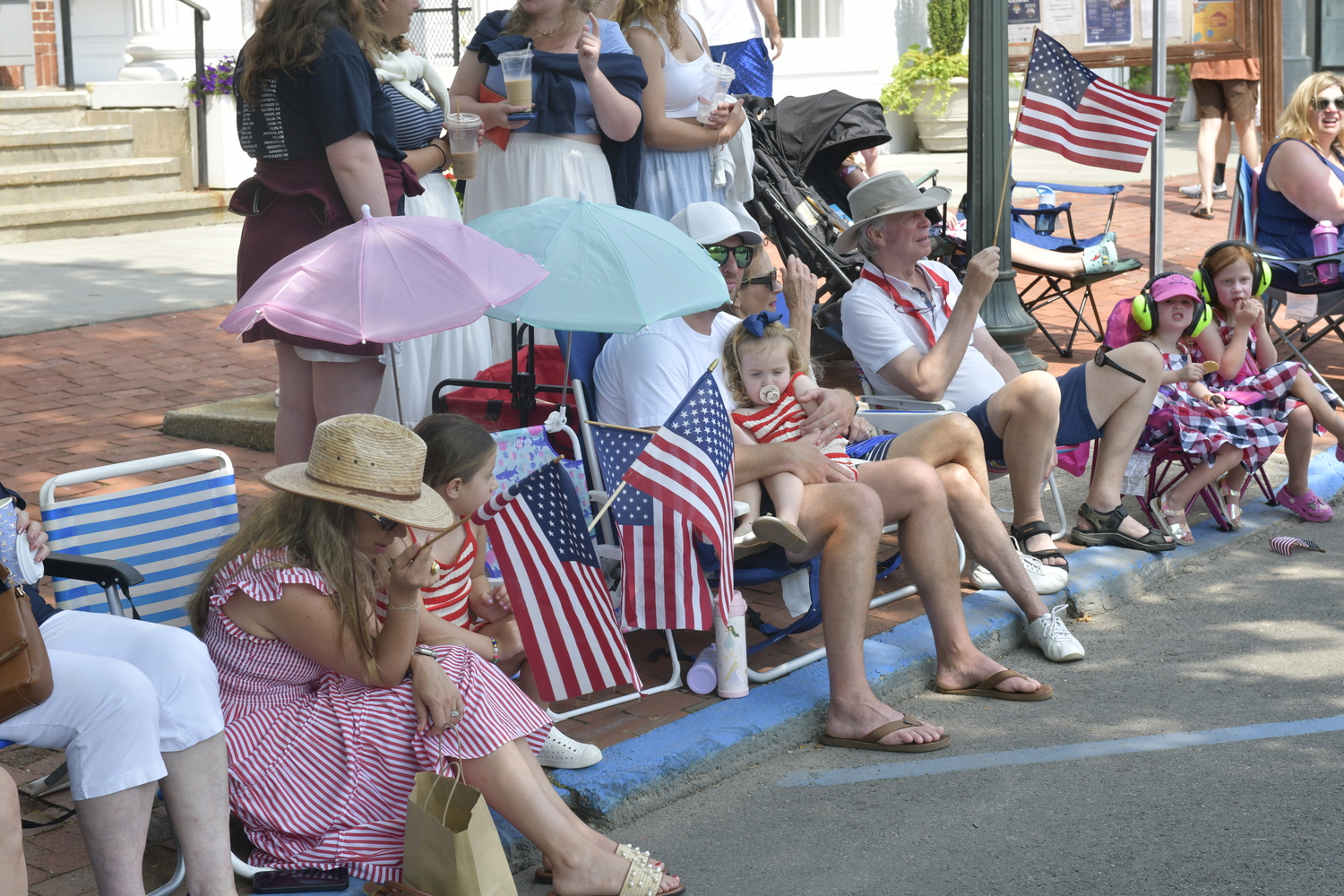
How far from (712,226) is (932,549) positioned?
1349 mm

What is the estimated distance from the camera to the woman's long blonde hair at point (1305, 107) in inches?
310

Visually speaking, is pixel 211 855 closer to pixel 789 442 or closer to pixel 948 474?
pixel 789 442

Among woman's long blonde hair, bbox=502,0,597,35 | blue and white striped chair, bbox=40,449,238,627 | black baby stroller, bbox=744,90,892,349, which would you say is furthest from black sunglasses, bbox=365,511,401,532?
black baby stroller, bbox=744,90,892,349

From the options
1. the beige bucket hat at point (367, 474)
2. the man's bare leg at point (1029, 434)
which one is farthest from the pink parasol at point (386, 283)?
the man's bare leg at point (1029, 434)

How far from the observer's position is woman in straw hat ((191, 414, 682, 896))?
10.3 ft

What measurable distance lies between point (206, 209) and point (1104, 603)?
951 cm

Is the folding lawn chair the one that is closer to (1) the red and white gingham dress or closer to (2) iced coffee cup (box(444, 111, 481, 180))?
(2) iced coffee cup (box(444, 111, 481, 180))

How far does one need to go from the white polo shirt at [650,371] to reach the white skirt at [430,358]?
3.33 ft

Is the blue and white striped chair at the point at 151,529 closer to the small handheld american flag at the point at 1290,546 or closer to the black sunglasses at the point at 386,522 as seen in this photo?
Result: the black sunglasses at the point at 386,522

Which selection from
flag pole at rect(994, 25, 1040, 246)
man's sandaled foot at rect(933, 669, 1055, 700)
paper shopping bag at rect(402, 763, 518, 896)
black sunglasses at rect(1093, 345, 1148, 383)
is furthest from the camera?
flag pole at rect(994, 25, 1040, 246)

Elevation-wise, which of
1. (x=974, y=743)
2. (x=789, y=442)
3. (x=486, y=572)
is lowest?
(x=974, y=743)

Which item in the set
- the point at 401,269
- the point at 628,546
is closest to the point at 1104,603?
the point at 628,546

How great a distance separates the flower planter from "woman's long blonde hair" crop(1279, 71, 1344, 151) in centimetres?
819

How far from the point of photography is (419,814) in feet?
9.84
